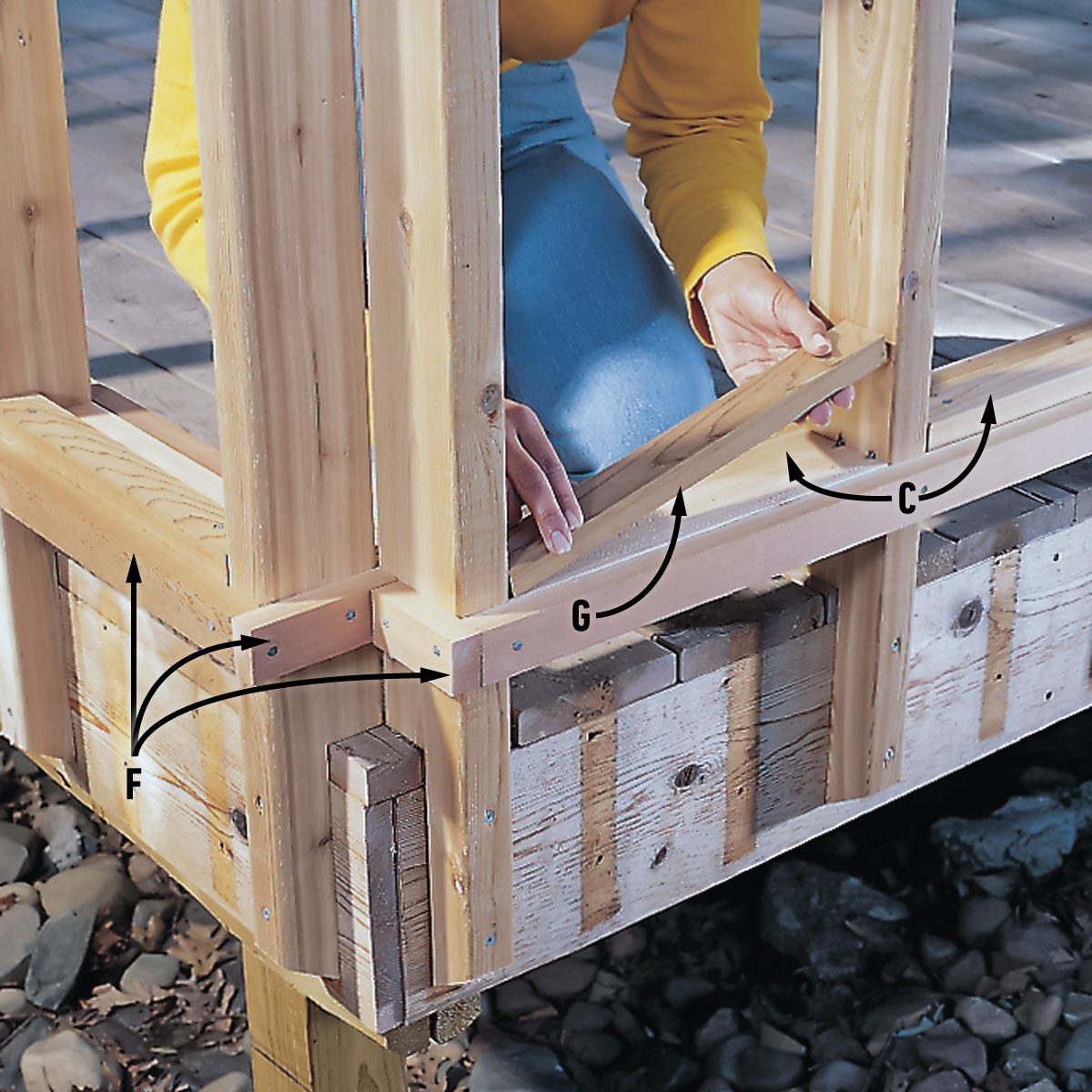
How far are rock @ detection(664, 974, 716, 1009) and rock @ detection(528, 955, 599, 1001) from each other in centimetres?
13

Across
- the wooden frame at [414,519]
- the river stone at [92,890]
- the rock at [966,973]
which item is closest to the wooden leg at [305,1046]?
the wooden frame at [414,519]

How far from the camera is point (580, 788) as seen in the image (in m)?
1.62

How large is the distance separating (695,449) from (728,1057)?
5.25 feet

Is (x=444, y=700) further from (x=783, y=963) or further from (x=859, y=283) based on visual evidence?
(x=783, y=963)

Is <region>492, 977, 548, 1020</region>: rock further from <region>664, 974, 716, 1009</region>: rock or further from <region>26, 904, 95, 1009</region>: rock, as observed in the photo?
<region>26, 904, 95, 1009</region>: rock

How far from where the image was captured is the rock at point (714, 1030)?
2.84 meters

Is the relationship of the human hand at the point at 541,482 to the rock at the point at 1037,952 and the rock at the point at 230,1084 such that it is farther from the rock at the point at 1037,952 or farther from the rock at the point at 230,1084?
the rock at the point at 1037,952

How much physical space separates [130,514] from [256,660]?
0.95 ft

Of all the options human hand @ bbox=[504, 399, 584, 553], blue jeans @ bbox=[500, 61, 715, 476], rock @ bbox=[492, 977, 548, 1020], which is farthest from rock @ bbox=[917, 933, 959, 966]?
human hand @ bbox=[504, 399, 584, 553]

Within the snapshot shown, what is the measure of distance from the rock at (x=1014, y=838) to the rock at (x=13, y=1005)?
1494mm

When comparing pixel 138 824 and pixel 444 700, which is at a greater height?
pixel 444 700

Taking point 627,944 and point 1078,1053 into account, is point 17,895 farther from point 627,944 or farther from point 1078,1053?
point 1078,1053

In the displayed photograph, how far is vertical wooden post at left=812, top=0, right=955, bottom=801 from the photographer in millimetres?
1416

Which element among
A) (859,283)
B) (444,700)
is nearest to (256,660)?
(444,700)
